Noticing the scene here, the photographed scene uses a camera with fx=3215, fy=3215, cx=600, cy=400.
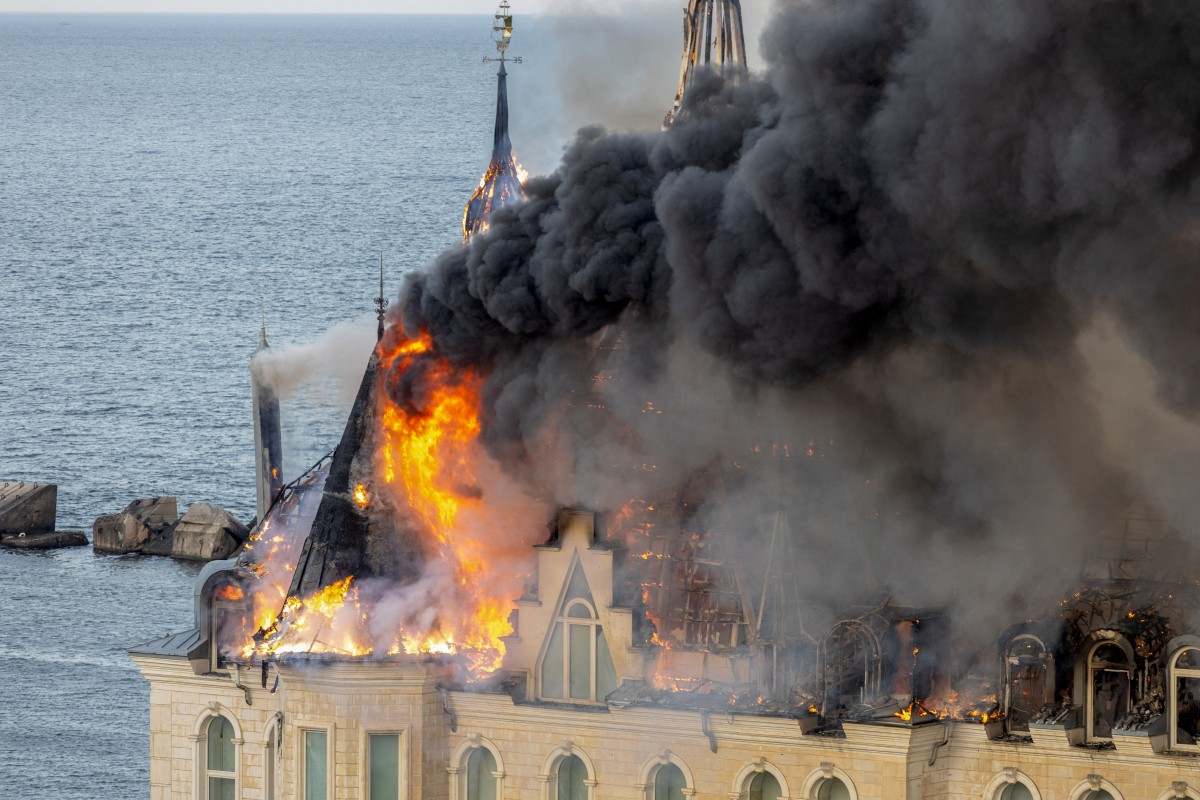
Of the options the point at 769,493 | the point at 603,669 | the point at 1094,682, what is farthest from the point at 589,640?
the point at 1094,682

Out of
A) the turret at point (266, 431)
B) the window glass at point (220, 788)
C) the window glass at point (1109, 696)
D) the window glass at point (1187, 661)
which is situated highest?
the turret at point (266, 431)

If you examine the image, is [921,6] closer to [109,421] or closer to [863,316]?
[863,316]

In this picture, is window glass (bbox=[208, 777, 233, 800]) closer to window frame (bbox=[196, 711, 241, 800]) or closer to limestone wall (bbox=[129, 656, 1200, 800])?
window frame (bbox=[196, 711, 241, 800])

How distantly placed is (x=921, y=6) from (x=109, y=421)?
11609 cm

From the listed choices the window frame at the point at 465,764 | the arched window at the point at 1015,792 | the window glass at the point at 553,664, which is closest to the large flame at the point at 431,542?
the window glass at the point at 553,664

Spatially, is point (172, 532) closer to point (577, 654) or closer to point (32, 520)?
point (32, 520)

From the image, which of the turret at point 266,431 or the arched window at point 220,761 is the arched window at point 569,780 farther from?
the turret at point 266,431

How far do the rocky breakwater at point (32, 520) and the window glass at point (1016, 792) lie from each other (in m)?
83.6

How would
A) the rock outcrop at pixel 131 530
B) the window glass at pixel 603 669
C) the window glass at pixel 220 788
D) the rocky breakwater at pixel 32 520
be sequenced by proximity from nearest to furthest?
the window glass at pixel 603 669 → the window glass at pixel 220 788 → the rock outcrop at pixel 131 530 → the rocky breakwater at pixel 32 520

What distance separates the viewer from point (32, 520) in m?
138

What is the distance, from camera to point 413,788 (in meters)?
60.9

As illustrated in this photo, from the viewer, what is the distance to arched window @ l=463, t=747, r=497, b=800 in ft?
Result: 200

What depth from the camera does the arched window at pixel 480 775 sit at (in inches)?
2399

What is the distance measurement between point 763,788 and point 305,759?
917cm
